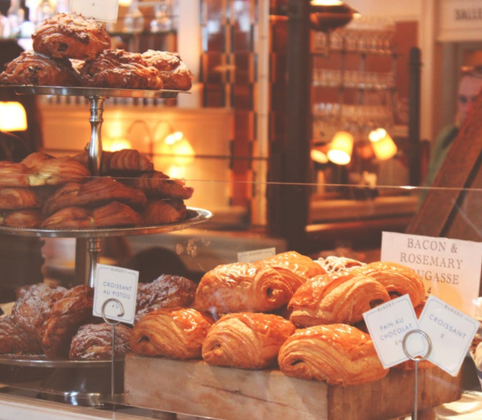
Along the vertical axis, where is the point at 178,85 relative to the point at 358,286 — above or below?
above

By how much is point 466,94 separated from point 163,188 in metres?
2.55

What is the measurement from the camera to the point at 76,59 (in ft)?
5.19

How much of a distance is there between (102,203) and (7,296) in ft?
0.84

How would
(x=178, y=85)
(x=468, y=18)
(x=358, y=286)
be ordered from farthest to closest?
(x=468, y=18) → (x=178, y=85) → (x=358, y=286)

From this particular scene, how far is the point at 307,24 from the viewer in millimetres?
3822

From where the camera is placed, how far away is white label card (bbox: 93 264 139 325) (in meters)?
1.16

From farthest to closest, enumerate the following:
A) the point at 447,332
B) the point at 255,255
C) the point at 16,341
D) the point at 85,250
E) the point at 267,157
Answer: the point at 267,157, the point at 85,250, the point at 16,341, the point at 255,255, the point at 447,332

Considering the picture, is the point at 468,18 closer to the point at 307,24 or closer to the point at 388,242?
the point at 307,24

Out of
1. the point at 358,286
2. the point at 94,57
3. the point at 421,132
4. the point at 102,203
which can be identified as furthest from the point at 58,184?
the point at 421,132

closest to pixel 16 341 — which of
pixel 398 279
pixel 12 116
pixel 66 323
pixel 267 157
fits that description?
pixel 66 323

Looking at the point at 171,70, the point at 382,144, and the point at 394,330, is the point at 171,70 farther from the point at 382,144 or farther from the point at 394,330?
the point at 382,144

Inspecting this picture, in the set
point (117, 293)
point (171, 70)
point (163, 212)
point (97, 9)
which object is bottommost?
point (117, 293)

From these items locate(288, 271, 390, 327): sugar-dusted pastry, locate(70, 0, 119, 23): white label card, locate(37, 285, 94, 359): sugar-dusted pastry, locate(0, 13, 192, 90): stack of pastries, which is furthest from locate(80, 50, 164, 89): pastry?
locate(288, 271, 390, 327): sugar-dusted pastry

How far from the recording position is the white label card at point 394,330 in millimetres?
949
